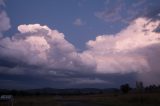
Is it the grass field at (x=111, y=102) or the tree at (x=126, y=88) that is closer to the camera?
the grass field at (x=111, y=102)

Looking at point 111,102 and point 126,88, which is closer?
point 111,102

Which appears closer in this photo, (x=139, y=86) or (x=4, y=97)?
(x=4, y=97)

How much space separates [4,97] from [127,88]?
12914 centimetres

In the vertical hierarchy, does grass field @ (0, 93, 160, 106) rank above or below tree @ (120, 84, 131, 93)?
below

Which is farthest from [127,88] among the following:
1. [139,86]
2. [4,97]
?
[4,97]

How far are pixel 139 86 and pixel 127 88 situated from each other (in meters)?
11.3

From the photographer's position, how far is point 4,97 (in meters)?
34.8

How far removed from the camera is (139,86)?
166500 millimetres

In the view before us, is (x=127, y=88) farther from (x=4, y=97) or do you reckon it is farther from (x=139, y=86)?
(x=4, y=97)

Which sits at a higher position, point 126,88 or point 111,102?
point 126,88

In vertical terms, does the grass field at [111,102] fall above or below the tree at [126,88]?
below

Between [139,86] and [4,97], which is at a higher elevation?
[139,86]

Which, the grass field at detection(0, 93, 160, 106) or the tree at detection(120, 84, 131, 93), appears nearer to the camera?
the grass field at detection(0, 93, 160, 106)
